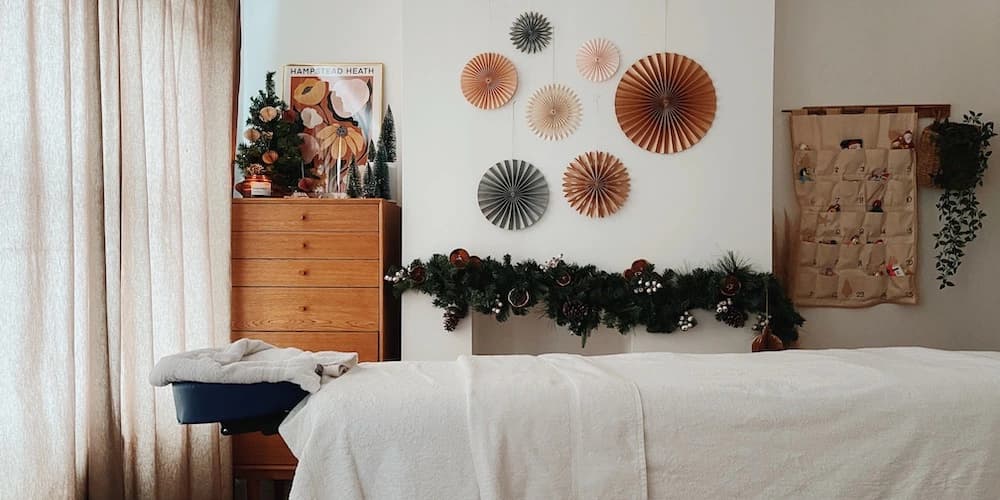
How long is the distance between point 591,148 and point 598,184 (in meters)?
0.17

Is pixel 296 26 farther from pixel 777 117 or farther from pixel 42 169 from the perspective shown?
pixel 777 117

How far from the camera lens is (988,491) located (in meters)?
1.53

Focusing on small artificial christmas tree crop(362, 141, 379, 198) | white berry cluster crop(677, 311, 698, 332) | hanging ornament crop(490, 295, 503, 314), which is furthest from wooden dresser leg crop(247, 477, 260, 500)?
white berry cluster crop(677, 311, 698, 332)

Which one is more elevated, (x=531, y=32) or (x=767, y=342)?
(x=531, y=32)

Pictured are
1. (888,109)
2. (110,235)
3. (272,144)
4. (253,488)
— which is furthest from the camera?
(888,109)

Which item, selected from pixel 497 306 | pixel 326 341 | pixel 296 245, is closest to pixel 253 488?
pixel 326 341

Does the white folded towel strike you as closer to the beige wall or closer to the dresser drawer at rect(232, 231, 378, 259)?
the dresser drawer at rect(232, 231, 378, 259)

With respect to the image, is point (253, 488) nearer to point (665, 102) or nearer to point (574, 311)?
point (574, 311)

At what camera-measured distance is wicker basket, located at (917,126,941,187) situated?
329 cm

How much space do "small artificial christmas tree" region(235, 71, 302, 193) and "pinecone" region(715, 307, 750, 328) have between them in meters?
2.06

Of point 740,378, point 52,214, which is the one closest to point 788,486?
point 740,378

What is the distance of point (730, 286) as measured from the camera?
2.89m

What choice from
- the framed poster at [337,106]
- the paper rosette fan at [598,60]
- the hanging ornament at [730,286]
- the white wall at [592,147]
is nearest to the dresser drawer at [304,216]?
the white wall at [592,147]

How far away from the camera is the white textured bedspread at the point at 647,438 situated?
149cm
